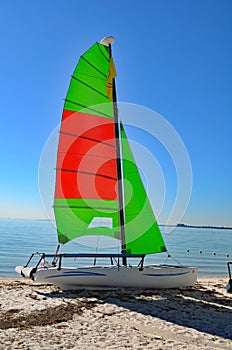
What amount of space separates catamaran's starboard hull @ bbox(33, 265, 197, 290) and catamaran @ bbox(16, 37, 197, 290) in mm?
48

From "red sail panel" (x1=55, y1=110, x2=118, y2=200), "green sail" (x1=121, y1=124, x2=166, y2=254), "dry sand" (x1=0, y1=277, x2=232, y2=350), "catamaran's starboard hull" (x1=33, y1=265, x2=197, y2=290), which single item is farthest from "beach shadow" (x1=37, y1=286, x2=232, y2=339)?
"red sail panel" (x1=55, y1=110, x2=118, y2=200)

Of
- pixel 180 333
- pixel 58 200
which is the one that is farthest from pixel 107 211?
pixel 180 333

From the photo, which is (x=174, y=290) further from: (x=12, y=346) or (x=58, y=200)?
(x=12, y=346)

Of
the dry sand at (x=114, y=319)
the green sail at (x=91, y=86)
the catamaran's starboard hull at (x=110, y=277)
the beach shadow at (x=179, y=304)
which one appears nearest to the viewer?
the dry sand at (x=114, y=319)

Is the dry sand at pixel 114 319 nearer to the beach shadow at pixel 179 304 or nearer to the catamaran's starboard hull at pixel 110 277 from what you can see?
the beach shadow at pixel 179 304

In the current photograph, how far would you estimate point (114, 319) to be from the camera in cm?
829

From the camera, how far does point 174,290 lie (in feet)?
40.1

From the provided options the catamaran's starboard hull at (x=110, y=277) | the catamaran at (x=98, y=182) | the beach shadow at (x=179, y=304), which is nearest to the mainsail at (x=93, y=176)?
the catamaran at (x=98, y=182)

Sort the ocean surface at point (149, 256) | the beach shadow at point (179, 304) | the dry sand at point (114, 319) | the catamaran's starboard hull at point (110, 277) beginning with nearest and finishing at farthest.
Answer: the dry sand at point (114, 319), the beach shadow at point (179, 304), the catamaran's starboard hull at point (110, 277), the ocean surface at point (149, 256)

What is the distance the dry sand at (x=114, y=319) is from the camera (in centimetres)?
652

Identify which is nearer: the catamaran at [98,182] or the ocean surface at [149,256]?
the catamaran at [98,182]

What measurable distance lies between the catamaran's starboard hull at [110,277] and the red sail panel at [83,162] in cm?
281

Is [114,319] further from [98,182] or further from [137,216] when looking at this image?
[98,182]

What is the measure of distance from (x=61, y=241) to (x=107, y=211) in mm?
2062
